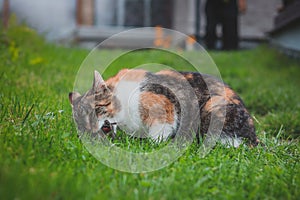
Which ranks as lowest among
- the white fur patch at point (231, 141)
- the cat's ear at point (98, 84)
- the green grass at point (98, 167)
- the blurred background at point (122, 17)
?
the blurred background at point (122, 17)

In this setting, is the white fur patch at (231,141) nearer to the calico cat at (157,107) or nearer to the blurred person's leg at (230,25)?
the calico cat at (157,107)

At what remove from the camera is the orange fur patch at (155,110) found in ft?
10.0

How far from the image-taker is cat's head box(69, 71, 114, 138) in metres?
2.90

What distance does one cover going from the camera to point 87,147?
2602 mm

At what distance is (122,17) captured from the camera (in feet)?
43.6

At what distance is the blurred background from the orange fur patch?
9529 mm

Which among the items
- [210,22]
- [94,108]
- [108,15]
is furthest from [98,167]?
[108,15]

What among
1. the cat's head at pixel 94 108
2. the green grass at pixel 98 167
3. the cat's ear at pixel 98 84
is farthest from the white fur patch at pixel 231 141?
the cat's ear at pixel 98 84

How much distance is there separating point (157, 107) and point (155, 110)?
29 millimetres

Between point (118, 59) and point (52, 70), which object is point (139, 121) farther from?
point (118, 59)

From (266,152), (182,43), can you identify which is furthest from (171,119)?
(182,43)

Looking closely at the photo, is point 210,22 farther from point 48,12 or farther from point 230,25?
point 48,12

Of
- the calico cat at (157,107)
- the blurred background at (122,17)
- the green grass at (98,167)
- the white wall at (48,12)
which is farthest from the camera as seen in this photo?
the white wall at (48,12)

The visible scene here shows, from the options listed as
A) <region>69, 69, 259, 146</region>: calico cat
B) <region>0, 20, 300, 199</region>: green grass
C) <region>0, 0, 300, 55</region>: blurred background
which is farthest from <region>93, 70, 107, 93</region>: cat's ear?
<region>0, 0, 300, 55</region>: blurred background
